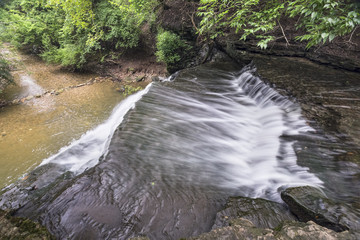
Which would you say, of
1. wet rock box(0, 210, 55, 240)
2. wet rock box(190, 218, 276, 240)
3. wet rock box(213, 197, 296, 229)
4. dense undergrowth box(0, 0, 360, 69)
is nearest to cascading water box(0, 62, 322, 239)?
wet rock box(213, 197, 296, 229)

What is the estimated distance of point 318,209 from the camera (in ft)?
6.84

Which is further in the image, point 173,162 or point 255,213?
point 173,162

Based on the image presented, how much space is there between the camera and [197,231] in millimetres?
2092

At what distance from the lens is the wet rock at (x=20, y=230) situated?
161 cm

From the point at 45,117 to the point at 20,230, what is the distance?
566 centimetres

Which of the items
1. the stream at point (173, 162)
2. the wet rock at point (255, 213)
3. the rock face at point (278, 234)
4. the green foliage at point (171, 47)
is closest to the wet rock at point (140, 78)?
the green foliage at point (171, 47)

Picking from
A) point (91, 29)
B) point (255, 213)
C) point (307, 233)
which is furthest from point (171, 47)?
point (307, 233)

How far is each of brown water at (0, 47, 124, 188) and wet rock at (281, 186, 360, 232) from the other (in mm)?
4838

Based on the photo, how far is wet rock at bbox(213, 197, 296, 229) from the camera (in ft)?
6.98

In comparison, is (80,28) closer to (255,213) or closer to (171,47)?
(171,47)

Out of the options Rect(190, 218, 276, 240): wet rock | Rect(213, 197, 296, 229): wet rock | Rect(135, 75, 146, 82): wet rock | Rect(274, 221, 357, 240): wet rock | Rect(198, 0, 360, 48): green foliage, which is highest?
Rect(198, 0, 360, 48): green foliage

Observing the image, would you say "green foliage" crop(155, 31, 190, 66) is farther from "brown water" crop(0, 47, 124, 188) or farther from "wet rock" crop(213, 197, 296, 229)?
"wet rock" crop(213, 197, 296, 229)

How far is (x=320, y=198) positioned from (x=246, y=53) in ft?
20.4

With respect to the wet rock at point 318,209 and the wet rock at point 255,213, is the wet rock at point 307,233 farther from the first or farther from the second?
the wet rock at point 255,213
